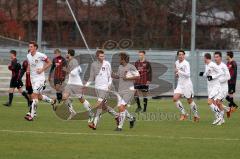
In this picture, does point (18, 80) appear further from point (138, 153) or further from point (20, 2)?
point (20, 2)

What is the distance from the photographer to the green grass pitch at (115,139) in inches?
597

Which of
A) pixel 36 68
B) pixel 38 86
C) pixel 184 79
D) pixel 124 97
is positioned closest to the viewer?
pixel 124 97

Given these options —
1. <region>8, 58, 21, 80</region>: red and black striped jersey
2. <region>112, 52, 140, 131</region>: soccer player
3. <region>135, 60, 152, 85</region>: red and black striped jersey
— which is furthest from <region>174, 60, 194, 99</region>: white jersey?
<region>8, 58, 21, 80</region>: red and black striped jersey

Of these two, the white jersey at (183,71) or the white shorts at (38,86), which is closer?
the white shorts at (38,86)

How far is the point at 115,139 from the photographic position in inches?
703

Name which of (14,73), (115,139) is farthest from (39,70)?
(14,73)

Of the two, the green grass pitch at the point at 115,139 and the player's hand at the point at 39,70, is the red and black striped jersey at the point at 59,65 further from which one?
the player's hand at the point at 39,70

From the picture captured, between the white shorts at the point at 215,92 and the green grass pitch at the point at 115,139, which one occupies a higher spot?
the white shorts at the point at 215,92

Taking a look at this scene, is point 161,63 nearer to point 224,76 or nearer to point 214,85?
point 224,76

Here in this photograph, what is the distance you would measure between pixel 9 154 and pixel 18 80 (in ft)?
53.9

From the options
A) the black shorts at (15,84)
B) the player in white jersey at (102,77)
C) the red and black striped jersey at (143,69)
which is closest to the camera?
the player in white jersey at (102,77)

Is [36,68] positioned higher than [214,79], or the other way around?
[36,68]

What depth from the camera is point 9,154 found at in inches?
583

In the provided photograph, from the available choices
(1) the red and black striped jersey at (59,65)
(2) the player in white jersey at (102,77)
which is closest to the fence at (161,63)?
(1) the red and black striped jersey at (59,65)
